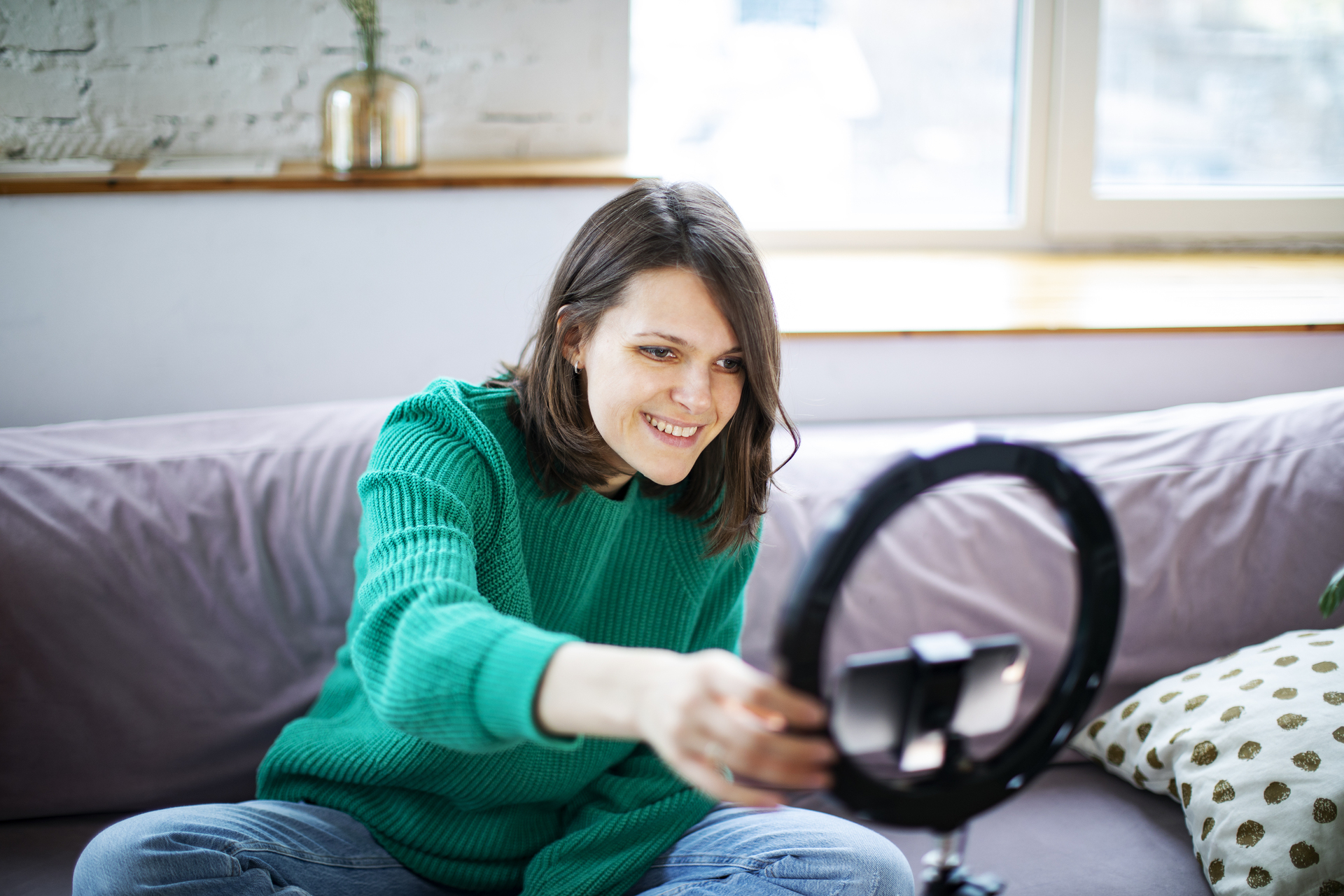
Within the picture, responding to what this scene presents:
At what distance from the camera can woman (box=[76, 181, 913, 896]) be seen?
942 mm

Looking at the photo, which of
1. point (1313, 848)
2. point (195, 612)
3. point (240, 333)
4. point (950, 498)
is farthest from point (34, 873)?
point (1313, 848)

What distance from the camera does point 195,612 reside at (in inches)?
52.2

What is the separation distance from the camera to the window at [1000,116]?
97.7 inches

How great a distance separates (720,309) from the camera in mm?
986

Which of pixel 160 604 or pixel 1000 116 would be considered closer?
pixel 160 604

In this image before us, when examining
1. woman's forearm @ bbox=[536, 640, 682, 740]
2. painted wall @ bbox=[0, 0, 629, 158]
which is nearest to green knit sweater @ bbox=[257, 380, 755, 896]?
woman's forearm @ bbox=[536, 640, 682, 740]

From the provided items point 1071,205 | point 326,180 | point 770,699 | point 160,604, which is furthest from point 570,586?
point 1071,205

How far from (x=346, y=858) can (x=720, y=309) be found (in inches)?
25.2

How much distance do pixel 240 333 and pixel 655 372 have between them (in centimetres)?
101

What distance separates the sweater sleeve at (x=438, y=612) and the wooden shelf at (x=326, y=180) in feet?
2.62

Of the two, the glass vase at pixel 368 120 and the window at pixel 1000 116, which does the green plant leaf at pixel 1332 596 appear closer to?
the glass vase at pixel 368 120

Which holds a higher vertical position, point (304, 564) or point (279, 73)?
point (279, 73)

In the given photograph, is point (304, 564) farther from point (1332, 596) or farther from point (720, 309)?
point (1332, 596)

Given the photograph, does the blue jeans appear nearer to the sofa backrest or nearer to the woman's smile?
the sofa backrest
